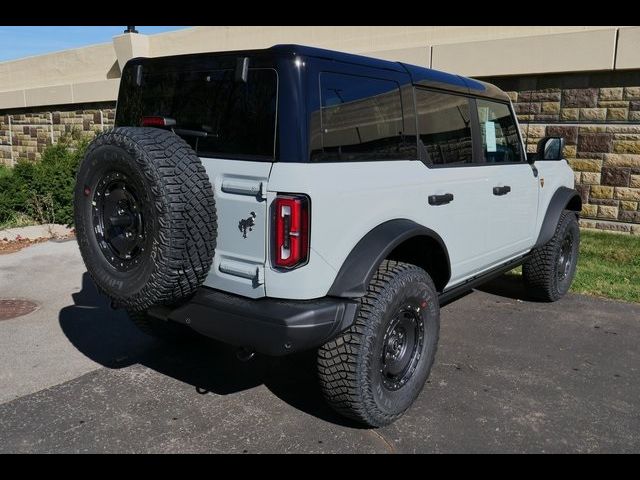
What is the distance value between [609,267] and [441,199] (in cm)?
417

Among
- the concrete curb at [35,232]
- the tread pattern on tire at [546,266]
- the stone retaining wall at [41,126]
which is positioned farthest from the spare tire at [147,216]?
the stone retaining wall at [41,126]

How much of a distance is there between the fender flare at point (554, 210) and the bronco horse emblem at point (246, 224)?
316cm

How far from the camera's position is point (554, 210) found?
519 cm

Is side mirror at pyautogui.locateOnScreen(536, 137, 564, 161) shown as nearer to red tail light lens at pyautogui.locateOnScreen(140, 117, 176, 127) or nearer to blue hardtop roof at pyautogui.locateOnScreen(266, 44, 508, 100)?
blue hardtop roof at pyautogui.locateOnScreen(266, 44, 508, 100)

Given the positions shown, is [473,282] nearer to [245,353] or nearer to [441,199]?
[441,199]

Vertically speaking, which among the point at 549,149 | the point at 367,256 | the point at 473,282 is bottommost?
the point at 473,282

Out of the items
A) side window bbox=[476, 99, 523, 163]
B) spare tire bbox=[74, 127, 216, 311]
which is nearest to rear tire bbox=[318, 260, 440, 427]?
spare tire bbox=[74, 127, 216, 311]

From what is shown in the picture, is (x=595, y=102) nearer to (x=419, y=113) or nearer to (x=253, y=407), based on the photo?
(x=419, y=113)

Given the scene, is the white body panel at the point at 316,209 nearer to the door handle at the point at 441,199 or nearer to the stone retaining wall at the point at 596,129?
the door handle at the point at 441,199

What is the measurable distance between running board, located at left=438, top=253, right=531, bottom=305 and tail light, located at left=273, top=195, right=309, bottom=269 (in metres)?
1.36

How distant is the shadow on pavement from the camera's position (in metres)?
3.67

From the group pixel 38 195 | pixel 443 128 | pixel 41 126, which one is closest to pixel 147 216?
pixel 443 128

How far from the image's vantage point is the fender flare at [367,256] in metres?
2.83
